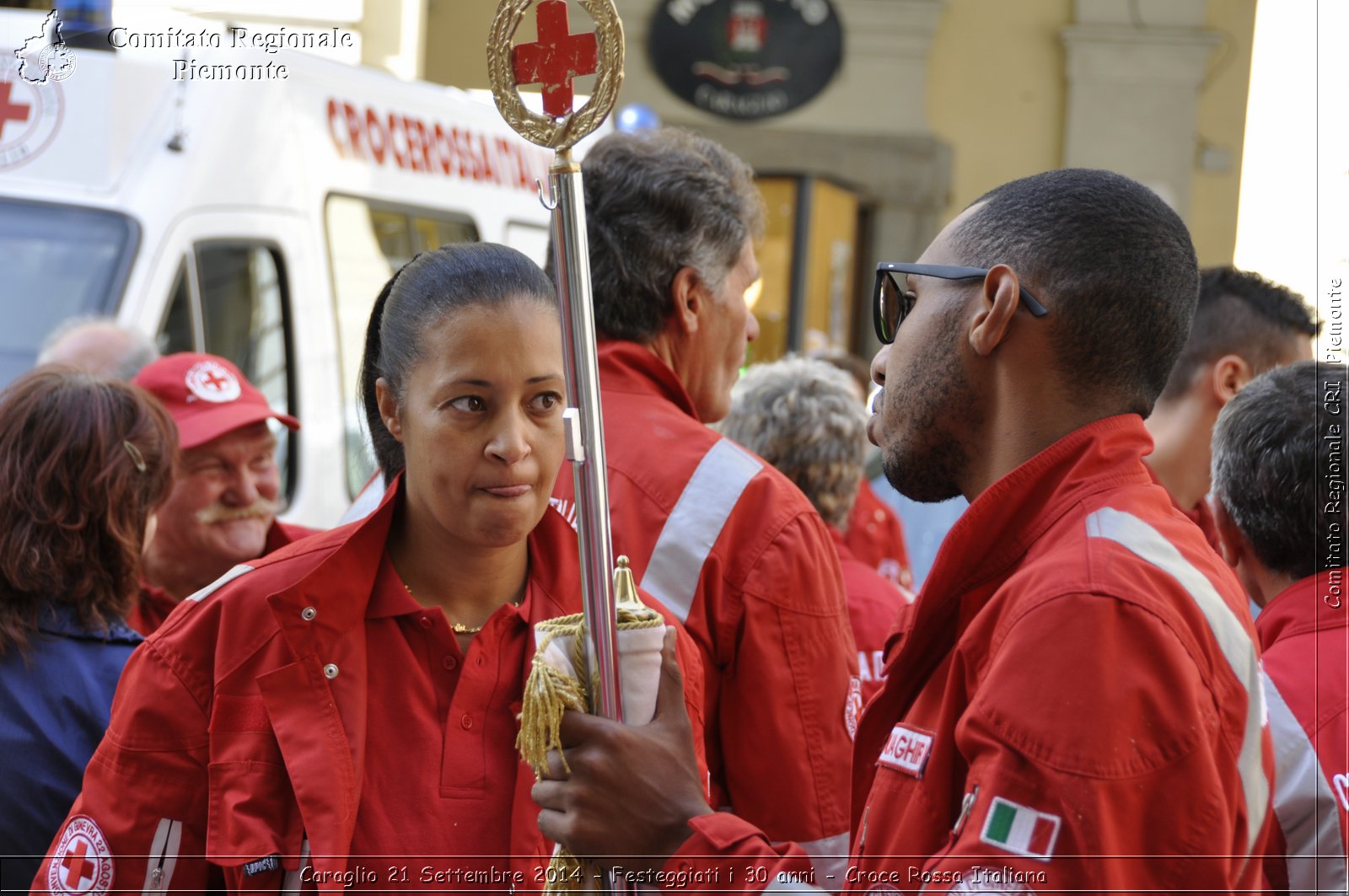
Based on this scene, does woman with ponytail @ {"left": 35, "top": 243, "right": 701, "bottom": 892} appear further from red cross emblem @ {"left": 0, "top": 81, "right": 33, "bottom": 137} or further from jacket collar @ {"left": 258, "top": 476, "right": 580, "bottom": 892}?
red cross emblem @ {"left": 0, "top": 81, "right": 33, "bottom": 137}

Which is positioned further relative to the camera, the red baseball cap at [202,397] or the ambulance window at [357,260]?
the ambulance window at [357,260]

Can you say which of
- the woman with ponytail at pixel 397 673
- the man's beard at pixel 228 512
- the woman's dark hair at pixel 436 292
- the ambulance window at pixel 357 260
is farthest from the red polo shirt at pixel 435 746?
the ambulance window at pixel 357 260

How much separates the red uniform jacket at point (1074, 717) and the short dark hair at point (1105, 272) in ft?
0.32

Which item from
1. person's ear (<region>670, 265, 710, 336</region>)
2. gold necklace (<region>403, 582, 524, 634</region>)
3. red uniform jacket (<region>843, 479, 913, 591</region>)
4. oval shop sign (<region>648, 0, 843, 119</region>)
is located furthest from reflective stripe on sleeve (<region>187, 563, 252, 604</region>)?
oval shop sign (<region>648, 0, 843, 119</region>)

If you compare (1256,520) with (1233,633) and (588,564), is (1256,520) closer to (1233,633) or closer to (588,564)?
(1233,633)

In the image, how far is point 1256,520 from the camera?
8.73 feet

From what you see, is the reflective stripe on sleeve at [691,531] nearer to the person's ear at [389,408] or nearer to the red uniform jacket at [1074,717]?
the person's ear at [389,408]

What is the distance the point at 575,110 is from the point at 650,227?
1.13m

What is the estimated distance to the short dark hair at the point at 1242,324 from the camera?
3969mm

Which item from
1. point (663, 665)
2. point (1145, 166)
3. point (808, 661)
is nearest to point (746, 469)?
→ point (808, 661)

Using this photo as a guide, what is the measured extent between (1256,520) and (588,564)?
4.75 ft

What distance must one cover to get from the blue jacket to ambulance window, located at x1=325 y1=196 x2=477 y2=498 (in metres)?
3.50

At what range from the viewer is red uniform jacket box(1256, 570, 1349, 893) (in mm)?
2164

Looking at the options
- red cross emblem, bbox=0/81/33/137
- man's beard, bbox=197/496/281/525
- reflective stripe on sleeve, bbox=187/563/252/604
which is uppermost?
red cross emblem, bbox=0/81/33/137
